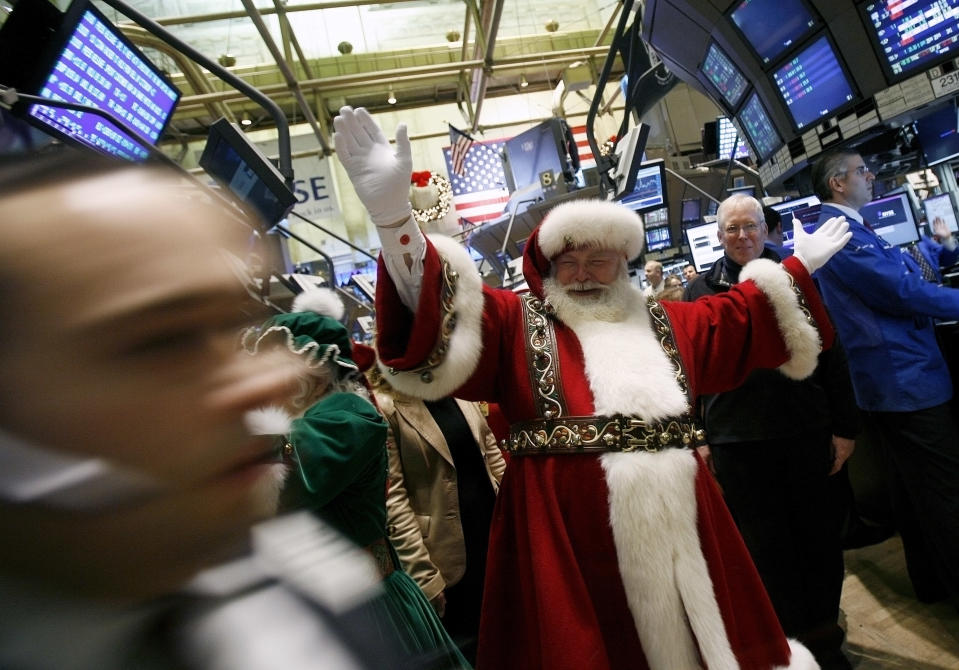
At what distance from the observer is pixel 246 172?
8.87ft

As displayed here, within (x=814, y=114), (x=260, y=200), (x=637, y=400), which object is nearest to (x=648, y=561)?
(x=637, y=400)

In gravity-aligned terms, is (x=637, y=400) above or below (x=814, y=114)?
below

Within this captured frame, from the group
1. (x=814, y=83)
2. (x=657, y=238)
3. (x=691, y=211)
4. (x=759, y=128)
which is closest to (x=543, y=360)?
(x=814, y=83)

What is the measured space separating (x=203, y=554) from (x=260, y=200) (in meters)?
2.80

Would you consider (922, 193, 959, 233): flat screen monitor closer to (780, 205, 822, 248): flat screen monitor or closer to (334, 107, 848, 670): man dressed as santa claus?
(780, 205, 822, 248): flat screen monitor

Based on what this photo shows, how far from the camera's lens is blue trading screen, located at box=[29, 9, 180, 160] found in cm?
202

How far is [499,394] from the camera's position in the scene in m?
1.60

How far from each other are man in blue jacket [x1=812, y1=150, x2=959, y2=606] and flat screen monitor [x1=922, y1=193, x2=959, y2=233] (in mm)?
2503

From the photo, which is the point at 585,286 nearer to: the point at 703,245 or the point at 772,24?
the point at 772,24

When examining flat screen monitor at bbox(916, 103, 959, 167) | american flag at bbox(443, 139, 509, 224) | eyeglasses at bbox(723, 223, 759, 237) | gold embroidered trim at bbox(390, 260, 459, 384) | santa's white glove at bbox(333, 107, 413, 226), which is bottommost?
gold embroidered trim at bbox(390, 260, 459, 384)

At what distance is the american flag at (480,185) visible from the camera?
8.96 meters

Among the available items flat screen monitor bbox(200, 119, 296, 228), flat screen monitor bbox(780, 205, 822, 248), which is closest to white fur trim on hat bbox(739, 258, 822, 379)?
flat screen monitor bbox(200, 119, 296, 228)

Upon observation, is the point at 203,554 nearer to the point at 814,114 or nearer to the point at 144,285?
the point at 144,285

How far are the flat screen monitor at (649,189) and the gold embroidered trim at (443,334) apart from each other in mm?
5386
